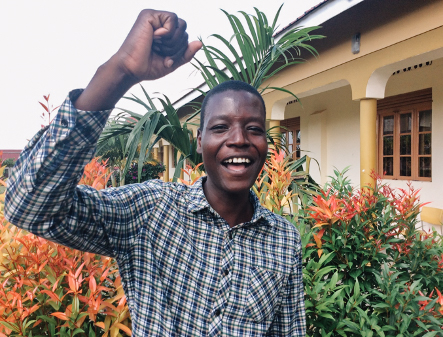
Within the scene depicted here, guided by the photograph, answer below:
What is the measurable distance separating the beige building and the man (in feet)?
8.57

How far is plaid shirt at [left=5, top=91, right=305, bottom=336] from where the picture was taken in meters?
0.75

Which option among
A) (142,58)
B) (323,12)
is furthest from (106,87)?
(323,12)

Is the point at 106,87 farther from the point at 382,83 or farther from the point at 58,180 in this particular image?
the point at 382,83

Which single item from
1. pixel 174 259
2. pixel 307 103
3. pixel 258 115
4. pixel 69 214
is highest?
pixel 307 103

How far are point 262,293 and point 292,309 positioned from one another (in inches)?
5.7

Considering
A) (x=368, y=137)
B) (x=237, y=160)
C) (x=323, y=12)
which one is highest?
(x=323, y=12)

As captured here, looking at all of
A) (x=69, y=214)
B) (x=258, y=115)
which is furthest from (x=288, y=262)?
(x=69, y=214)

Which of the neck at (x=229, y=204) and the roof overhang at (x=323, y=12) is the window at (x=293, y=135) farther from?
the neck at (x=229, y=204)

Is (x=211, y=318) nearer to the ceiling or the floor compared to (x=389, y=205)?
nearer to the floor

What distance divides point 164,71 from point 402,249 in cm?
185

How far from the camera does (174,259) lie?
3.12 ft

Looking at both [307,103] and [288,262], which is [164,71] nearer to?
[288,262]

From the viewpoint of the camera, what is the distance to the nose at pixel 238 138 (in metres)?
0.97

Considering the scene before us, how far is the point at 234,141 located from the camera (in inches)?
38.2
